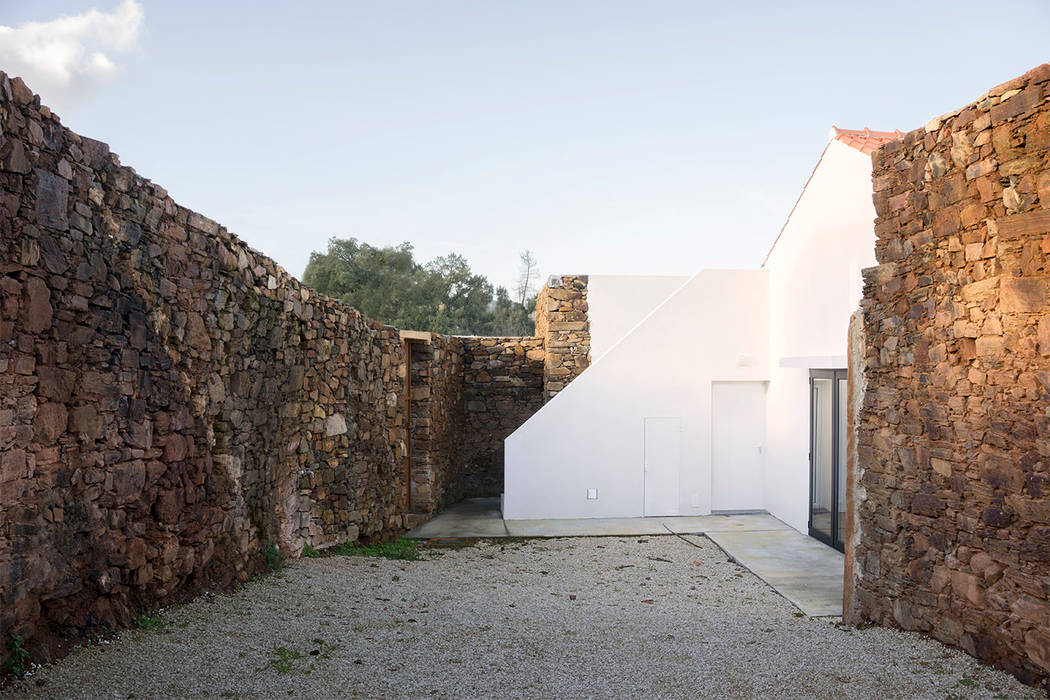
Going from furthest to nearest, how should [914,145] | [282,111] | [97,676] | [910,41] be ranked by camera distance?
[282,111] → [910,41] → [914,145] → [97,676]

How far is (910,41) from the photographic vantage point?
28.5 feet

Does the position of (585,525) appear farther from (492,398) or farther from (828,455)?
(492,398)

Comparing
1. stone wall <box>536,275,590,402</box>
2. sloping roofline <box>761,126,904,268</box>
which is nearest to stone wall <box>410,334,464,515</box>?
stone wall <box>536,275,590,402</box>

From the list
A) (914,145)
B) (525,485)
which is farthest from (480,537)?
(914,145)

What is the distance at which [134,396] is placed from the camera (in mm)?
3662

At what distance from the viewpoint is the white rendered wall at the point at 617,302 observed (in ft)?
40.4

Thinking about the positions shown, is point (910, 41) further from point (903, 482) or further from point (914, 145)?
point (903, 482)

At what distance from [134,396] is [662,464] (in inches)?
309

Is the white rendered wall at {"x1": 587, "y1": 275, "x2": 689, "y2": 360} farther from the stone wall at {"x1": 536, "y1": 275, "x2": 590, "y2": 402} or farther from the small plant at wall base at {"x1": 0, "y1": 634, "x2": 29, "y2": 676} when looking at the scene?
the small plant at wall base at {"x1": 0, "y1": 634, "x2": 29, "y2": 676}

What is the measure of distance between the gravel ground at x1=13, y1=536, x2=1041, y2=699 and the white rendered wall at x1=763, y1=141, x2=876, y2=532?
11.6ft

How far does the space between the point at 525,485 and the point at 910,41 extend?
785 centimetres

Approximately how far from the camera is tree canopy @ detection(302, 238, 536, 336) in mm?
23047

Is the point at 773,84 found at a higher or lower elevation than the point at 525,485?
higher

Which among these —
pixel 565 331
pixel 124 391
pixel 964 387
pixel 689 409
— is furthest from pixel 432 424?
pixel 964 387
